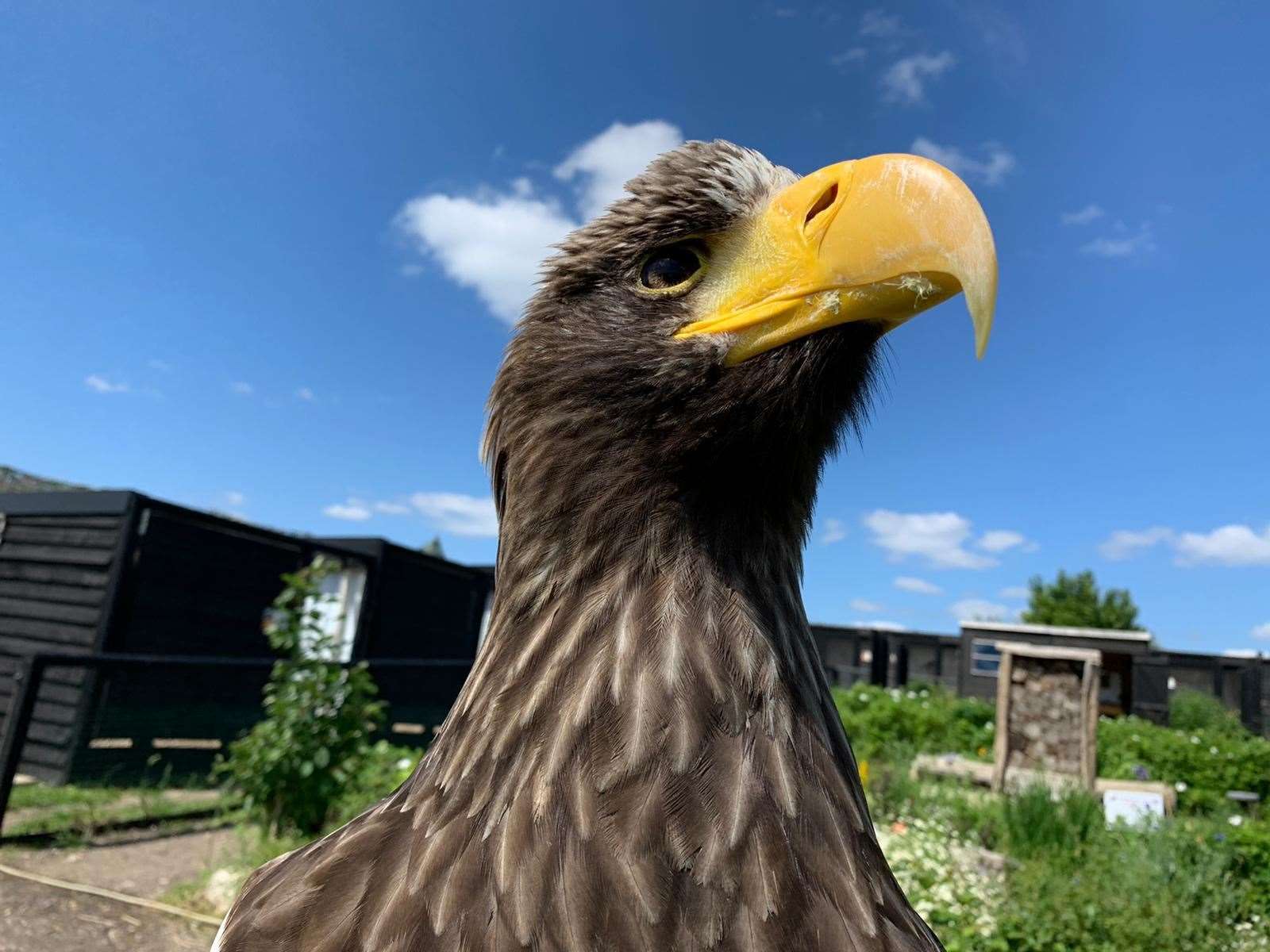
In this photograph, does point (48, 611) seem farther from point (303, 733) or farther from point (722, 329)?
point (722, 329)

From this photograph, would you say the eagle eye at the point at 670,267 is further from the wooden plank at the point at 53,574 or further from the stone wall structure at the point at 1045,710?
the wooden plank at the point at 53,574

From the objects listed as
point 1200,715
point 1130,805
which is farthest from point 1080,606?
point 1130,805

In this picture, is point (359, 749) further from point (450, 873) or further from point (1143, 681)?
point (1143, 681)

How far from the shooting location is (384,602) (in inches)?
635

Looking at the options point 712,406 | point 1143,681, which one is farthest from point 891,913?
point 1143,681

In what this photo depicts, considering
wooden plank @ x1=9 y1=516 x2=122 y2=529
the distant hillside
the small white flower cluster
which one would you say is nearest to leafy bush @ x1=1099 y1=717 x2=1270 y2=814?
the small white flower cluster

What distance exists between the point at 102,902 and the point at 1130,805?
822cm

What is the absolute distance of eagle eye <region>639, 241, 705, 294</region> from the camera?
1.72 meters

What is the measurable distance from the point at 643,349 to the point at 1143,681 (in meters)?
19.7

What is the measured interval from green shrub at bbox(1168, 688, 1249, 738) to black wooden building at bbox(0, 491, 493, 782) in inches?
568

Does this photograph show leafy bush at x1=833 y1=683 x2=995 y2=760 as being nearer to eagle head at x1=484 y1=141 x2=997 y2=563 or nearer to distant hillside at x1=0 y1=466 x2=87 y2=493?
eagle head at x1=484 y1=141 x2=997 y2=563

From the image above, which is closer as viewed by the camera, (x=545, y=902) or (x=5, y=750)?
(x=545, y=902)

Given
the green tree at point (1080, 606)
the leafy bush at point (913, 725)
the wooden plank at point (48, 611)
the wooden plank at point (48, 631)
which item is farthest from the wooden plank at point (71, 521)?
the green tree at point (1080, 606)

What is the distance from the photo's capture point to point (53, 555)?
11.5 meters
